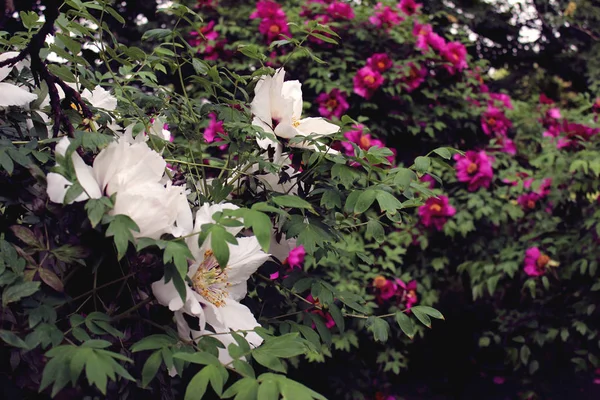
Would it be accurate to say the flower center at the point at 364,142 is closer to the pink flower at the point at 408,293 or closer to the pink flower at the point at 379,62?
the pink flower at the point at 379,62

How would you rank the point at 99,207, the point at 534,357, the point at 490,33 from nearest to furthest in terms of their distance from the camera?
the point at 99,207, the point at 534,357, the point at 490,33

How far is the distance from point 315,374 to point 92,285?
2.69 meters

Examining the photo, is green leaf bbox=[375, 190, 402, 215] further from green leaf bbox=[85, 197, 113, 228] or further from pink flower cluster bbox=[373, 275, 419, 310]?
pink flower cluster bbox=[373, 275, 419, 310]

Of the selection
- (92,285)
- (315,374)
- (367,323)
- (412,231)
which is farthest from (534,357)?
(92,285)

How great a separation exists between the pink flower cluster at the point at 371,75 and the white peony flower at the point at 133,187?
268 cm

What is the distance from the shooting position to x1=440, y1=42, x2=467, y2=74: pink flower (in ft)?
12.1

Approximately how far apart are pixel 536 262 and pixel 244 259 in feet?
8.32

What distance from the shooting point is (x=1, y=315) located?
0.84m

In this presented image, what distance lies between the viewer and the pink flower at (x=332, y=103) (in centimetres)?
351

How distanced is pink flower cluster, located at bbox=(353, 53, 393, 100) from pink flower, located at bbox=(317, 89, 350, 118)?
9 centimetres

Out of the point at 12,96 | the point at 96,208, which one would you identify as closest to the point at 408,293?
the point at 12,96

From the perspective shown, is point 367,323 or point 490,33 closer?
point 367,323

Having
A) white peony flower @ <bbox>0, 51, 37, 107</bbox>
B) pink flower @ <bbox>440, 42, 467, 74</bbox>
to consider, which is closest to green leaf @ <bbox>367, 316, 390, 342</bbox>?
white peony flower @ <bbox>0, 51, 37, 107</bbox>

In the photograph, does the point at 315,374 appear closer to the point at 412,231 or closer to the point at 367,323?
the point at 412,231
